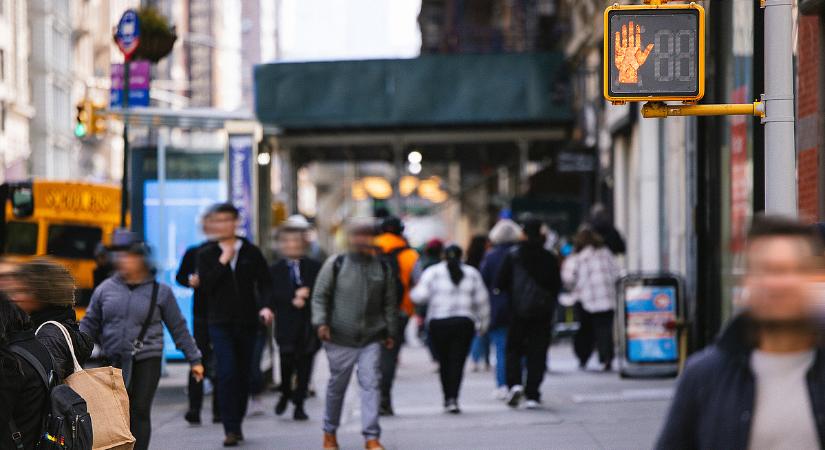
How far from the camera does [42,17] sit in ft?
211

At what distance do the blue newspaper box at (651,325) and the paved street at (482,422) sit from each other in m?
0.22

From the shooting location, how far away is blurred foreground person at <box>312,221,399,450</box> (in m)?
10.8

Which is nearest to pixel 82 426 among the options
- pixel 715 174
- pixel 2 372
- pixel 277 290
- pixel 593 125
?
pixel 2 372

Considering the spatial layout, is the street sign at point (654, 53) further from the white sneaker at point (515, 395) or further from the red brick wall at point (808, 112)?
the white sneaker at point (515, 395)

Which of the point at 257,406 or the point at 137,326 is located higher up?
the point at 137,326

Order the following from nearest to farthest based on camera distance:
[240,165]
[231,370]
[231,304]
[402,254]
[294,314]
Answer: [231,370] < [231,304] < [294,314] < [402,254] < [240,165]

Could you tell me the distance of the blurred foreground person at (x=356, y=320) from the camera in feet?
35.4

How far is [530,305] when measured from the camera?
44.5ft

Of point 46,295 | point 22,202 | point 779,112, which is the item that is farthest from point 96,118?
point 779,112

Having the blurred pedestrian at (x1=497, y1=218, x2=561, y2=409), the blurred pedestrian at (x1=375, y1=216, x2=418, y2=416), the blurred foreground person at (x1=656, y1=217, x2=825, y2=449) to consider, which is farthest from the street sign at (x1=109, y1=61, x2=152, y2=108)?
the blurred foreground person at (x1=656, y1=217, x2=825, y2=449)

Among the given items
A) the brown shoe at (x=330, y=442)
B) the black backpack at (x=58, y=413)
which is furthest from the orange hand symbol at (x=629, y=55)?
the brown shoe at (x=330, y=442)

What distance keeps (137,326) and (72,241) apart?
12.1 m

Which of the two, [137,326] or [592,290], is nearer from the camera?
[137,326]

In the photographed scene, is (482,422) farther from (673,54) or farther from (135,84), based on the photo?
(135,84)
